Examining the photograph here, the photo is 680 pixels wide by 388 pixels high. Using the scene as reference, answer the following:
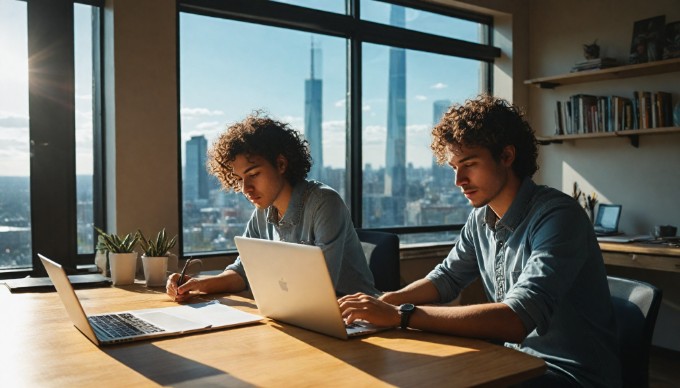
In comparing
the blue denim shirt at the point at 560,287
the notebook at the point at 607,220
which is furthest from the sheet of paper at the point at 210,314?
the notebook at the point at 607,220

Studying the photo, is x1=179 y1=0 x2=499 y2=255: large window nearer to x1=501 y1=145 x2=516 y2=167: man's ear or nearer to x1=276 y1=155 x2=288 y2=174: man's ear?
x1=276 y1=155 x2=288 y2=174: man's ear

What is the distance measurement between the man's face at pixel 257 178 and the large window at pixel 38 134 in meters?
1.23

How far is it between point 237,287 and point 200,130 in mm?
1476

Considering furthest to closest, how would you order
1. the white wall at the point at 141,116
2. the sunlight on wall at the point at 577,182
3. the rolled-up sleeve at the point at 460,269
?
the sunlight on wall at the point at 577,182 → the white wall at the point at 141,116 → the rolled-up sleeve at the point at 460,269

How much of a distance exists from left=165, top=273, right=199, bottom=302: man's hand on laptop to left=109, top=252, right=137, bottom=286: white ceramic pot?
40 cm

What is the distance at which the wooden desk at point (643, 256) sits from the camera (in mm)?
3551

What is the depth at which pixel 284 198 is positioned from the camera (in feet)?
7.93

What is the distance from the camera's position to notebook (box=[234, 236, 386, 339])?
4.73 ft

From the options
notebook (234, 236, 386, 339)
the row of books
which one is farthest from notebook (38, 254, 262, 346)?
the row of books

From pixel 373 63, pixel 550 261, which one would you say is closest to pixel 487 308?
pixel 550 261

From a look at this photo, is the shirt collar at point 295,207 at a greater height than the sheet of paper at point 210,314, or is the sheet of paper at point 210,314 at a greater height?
the shirt collar at point 295,207

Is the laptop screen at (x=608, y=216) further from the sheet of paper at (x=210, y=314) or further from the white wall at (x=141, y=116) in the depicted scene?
the sheet of paper at (x=210, y=314)

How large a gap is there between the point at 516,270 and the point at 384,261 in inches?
34.3

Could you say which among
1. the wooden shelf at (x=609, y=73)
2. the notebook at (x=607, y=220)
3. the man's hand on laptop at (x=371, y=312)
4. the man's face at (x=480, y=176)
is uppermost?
the wooden shelf at (x=609, y=73)
